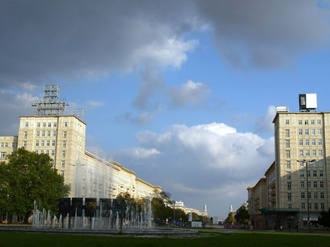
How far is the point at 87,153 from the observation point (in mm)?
140125

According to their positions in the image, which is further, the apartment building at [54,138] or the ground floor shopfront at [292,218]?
the apartment building at [54,138]

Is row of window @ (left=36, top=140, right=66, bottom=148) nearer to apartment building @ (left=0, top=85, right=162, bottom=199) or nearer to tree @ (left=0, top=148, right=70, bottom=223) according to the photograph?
apartment building @ (left=0, top=85, right=162, bottom=199)

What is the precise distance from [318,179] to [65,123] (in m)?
66.7

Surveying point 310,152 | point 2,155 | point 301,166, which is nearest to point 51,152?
point 2,155

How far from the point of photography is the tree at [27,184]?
77.4 m

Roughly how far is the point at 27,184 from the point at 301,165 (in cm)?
6538

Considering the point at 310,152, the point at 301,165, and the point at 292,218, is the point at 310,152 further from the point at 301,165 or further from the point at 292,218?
the point at 292,218

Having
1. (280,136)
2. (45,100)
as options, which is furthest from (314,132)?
(45,100)

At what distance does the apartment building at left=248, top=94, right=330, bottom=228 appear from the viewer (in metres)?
109

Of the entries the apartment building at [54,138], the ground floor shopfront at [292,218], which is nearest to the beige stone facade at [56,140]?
the apartment building at [54,138]

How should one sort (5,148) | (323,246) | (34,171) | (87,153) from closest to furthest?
(323,246)
(34,171)
(5,148)
(87,153)

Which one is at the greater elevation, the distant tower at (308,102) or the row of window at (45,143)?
the distant tower at (308,102)

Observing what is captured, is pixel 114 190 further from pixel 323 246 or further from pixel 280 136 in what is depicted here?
pixel 323 246

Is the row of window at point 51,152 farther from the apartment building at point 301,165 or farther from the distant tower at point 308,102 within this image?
the distant tower at point 308,102
